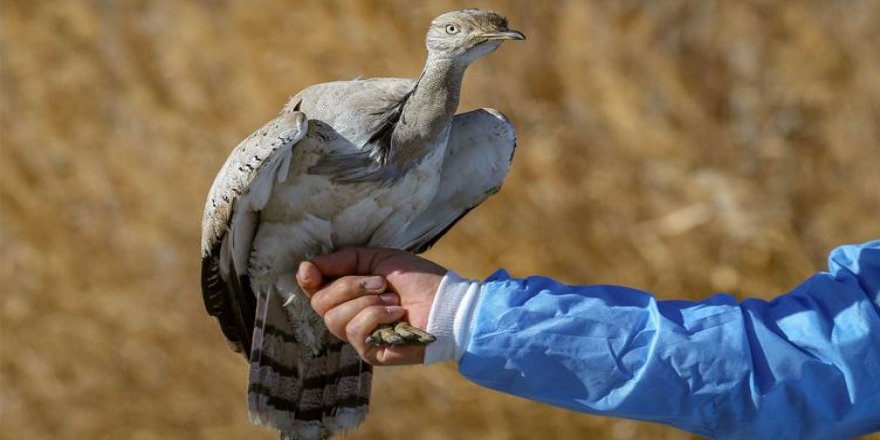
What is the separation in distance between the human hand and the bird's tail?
0.39m

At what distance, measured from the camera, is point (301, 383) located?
336cm

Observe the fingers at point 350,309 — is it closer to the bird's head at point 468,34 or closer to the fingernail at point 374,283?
A: the fingernail at point 374,283

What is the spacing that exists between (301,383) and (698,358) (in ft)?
4.29

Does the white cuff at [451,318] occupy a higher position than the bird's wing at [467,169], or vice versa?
the bird's wing at [467,169]

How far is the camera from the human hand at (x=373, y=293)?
2648mm

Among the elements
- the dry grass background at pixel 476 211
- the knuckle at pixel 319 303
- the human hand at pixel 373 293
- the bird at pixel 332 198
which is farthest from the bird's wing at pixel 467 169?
the dry grass background at pixel 476 211

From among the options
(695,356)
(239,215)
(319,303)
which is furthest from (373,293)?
(695,356)

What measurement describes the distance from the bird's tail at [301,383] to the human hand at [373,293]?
394mm

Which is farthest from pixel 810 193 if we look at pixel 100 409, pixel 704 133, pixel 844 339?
pixel 100 409

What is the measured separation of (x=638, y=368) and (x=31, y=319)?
477 cm

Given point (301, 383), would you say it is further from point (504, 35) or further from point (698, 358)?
point (698, 358)

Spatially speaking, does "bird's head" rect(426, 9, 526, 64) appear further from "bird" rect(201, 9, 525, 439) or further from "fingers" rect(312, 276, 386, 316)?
"fingers" rect(312, 276, 386, 316)

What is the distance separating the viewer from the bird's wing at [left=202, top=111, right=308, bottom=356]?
285cm

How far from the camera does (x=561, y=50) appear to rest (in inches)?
223
